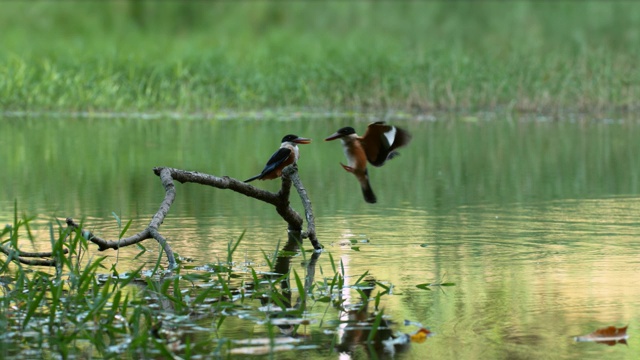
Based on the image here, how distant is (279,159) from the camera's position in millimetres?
9289

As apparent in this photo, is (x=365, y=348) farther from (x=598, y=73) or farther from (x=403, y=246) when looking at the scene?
(x=598, y=73)

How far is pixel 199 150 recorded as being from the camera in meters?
18.0

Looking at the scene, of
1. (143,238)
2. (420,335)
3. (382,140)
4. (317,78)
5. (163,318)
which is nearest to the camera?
(420,335)

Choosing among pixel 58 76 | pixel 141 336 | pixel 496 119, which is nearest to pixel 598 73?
pixel 496 119

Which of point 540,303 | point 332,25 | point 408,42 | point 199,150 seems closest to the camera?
point 540,303

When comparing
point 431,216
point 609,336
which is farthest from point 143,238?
point 431,216

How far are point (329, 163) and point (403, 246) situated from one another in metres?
7.33

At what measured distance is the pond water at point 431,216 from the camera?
674cm

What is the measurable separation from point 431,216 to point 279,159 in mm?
2351

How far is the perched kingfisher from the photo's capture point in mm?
7934

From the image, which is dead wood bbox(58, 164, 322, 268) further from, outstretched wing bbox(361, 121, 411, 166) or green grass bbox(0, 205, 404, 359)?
outstretched wing bbox(361, 121, 411, 166)

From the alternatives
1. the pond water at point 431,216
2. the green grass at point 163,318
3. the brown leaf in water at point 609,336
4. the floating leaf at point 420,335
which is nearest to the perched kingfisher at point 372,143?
the pond water at point 431,216

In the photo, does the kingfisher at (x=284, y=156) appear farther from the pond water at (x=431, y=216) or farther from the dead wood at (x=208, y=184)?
the pond water at (x=431, y=216)

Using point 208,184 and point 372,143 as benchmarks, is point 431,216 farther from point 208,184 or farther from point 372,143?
point 372,143
